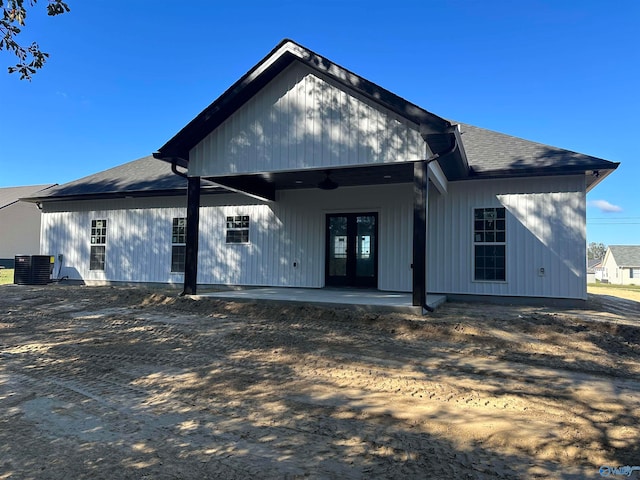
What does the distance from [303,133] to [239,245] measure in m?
5.46

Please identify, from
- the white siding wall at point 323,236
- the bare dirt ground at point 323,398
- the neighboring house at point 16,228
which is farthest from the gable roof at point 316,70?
the neighboring house at point 16,228

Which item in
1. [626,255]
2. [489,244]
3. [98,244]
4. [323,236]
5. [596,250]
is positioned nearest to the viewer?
[489,244]

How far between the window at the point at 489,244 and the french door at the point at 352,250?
266 cm

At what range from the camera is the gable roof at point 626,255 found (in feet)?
172

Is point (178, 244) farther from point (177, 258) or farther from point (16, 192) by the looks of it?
point (16, 192)

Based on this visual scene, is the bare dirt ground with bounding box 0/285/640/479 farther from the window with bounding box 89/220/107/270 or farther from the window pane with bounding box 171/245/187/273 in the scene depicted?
the window with bounding box 89/220/107/270

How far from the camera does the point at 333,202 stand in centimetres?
1195

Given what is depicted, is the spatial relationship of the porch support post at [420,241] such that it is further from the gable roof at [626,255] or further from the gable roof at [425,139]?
the gable roof at [626,255]

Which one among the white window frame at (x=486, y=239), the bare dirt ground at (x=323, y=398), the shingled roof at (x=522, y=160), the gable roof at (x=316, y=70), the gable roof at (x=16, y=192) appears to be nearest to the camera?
the bare dirt ground at (x=323, y=398)

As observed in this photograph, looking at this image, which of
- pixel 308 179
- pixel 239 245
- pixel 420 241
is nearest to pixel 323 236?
pixel 308 179

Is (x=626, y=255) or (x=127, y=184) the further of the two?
(x=626, y=255)

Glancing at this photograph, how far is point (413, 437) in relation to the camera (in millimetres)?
3098

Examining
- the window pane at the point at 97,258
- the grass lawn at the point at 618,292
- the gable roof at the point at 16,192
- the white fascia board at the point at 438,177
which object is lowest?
the grass lawn at the point at 618,292

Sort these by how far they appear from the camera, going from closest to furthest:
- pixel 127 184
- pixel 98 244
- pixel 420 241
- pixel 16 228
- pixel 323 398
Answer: pixel 323 398 → pixel 420 241 → pixel 127 184 → pixel 98 244 → pixel 16 228
